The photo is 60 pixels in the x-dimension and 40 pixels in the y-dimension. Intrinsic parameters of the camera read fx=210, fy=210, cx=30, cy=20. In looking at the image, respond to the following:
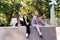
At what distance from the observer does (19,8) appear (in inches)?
1061

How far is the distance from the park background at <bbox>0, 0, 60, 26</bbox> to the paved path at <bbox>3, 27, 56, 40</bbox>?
15.4 meters

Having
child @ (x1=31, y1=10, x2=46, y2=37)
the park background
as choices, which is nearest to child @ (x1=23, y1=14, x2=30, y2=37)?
child @ (x1=31, y1=10, x2=46, y2=37)

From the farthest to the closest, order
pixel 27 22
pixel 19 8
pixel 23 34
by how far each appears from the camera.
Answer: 1. pixel 19 8
2. pixel 23 34
3. pixel 27 22

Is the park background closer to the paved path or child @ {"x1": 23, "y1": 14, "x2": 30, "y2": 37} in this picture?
the paved path

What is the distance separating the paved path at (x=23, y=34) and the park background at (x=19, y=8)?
1535 cm

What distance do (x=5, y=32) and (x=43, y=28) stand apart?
75.1 inches

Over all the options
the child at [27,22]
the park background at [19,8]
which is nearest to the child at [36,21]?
the child at [27,22]

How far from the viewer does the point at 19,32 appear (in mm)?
10305

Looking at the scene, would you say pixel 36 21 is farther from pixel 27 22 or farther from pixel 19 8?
pixel 19 8

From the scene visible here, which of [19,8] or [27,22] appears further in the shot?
[19,8]

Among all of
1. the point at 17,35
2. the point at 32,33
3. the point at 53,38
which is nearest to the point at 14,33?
the point at 17,35

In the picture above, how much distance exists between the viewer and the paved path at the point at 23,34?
10156 millimetres

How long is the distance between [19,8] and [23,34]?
16.9 meters

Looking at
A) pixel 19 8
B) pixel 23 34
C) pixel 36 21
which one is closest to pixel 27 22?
pixel 36 21
